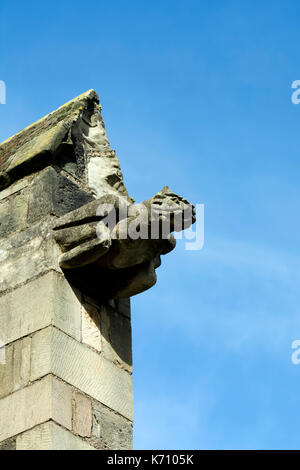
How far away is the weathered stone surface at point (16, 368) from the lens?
6180 mm

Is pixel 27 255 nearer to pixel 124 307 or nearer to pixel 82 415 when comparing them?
pixel 124 307

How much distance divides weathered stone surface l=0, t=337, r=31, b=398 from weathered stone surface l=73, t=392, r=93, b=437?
32 cm

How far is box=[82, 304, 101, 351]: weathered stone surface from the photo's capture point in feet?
21.4

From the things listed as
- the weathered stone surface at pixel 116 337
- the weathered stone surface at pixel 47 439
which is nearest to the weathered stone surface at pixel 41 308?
the weathered stone surface at pixel 116 337

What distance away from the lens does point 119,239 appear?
646cm

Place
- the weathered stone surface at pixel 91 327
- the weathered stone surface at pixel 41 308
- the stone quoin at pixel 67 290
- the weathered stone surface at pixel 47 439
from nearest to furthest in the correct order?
the weathered stone surface at pixel 47 439, the stone quoin at pixel 67 290, the weathered stone surface at pixel 41 308, the weathered stone surface at pixel 91 327

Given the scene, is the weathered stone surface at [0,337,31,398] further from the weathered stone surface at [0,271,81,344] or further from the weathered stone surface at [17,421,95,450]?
the weathered stone surface at [17,421,95,450]

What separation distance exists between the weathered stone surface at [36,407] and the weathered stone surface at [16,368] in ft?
0.24

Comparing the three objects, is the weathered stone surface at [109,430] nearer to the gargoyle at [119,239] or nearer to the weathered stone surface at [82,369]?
the weathered stone surface at [82,369]

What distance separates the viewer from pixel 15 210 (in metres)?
7.06

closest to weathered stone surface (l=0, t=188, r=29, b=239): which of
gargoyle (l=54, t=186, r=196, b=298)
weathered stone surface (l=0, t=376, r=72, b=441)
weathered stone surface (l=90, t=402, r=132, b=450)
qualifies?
gargoyle (l=54, t=186, r=196, b=298)

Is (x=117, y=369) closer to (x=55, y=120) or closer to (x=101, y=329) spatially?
(x=101, y=329)

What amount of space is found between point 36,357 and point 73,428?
469 millimetres

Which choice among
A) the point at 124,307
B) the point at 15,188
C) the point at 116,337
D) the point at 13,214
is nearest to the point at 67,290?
the point at 116,337
